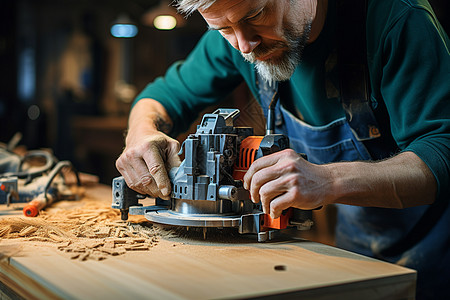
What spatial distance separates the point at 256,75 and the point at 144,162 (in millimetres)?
696

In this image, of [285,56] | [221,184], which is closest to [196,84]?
[285,56]

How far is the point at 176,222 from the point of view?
1481 millimetres

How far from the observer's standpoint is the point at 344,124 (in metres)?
1.87

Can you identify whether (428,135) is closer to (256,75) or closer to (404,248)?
(404,248)

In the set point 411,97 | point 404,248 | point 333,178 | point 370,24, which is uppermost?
point 370,24

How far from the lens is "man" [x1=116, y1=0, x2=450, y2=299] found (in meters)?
1.38

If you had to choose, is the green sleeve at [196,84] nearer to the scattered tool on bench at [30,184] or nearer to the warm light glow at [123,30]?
the scattered tool on bench at [30,184]

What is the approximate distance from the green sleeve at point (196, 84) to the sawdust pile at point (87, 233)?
70cm

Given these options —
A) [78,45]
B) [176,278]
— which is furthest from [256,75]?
[78,45]

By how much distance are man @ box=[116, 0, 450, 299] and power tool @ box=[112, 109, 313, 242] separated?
81mm

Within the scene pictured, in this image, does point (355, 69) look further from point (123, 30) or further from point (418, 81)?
point (123, 30)

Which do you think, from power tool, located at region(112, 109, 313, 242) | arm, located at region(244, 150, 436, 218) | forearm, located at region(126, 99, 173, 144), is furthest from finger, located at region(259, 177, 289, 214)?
forearm, located at region(126, 99, 173, 144)

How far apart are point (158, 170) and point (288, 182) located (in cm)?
47

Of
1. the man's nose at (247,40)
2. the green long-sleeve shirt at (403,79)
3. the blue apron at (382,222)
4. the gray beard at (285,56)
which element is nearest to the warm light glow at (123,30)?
the blue apron at (382,222)
